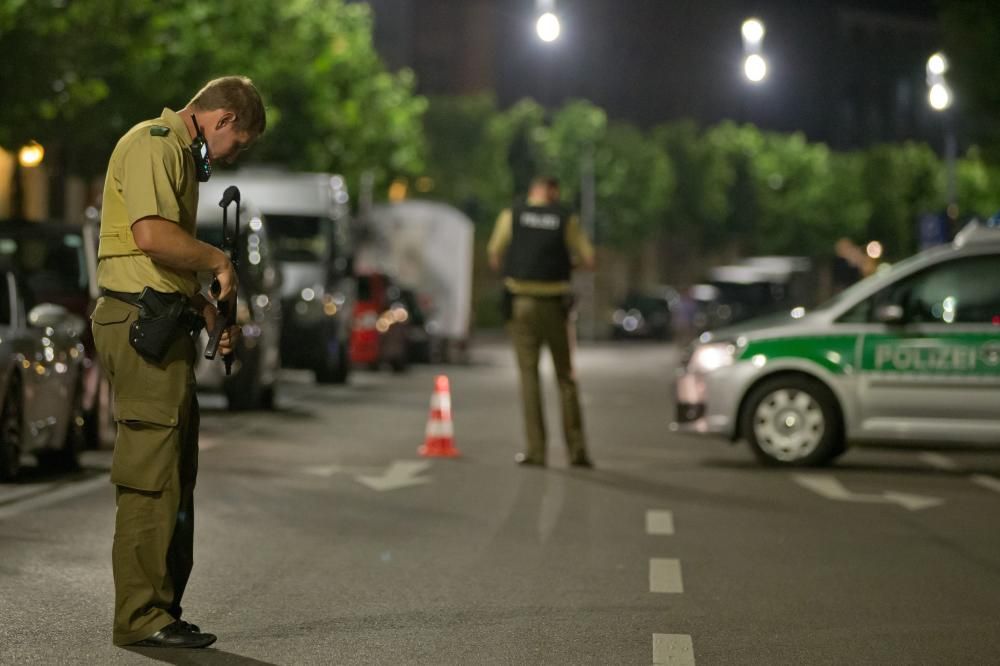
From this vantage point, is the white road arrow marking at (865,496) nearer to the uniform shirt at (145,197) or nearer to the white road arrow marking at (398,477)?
the white road arrow marking at (398,477)

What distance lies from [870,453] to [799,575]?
8.36 meters

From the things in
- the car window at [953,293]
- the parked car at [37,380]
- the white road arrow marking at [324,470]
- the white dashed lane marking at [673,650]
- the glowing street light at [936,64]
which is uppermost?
the glowing street light at [936,64]

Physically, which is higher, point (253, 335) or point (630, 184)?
point (630, 184)

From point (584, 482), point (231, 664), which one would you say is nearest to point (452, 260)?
point (584, 482)

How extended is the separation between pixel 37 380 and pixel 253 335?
7993 mm

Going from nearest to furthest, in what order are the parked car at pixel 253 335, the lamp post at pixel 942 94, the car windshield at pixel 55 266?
the car windshield at pixel 55 266, the parked car at pixel 253 335, the lamp post at pixel 942 94

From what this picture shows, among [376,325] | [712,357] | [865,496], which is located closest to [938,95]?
[376,325]

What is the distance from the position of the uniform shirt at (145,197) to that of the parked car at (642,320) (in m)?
60.9

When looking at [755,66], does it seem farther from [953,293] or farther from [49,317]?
[49,317]

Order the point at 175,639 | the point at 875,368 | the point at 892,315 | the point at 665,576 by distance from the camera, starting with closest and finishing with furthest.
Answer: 1. the point at 175,639
2. the point at 665,576
3. the point at 892,315
4. the point at 875,368

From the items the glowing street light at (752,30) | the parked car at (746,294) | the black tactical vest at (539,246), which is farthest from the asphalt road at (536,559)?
the parked car at (746,294)

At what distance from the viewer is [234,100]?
7.16 metres

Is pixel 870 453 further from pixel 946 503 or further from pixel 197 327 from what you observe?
pixel 197 327

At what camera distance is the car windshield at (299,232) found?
30.4 meters
